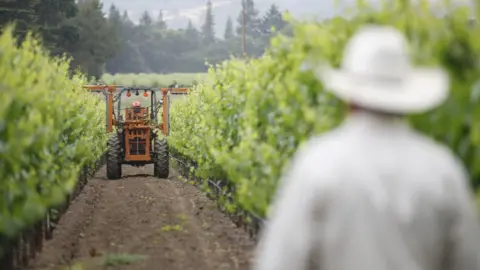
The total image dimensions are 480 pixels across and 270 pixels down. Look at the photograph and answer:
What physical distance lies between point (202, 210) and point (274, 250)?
12.9 metres

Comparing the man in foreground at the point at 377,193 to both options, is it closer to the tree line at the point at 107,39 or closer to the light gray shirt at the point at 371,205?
the light gray shirt at the point at 371,205

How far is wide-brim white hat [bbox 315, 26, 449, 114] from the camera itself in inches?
134

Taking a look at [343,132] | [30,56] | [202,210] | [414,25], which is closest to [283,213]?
[343,132]

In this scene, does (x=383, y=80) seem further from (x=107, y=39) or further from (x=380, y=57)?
(x=107, y=39)

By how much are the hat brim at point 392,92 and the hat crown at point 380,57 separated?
4 cm

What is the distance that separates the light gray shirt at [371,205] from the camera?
11.1 ft

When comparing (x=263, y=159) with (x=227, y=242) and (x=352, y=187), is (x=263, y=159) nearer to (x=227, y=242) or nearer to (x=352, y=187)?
(x=227, y=242)

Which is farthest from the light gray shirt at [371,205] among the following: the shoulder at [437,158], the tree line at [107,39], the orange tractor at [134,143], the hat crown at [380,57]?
the orange tractor at [134,143]

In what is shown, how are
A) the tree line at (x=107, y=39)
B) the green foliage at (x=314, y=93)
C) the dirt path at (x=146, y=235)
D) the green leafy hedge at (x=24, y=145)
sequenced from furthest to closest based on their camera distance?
the tree line at (x=107, y=39), the dirt path at (x=146, y=235), the green leafy hedge at (x=24, y=145), the green foliage at (x=314, y=93)

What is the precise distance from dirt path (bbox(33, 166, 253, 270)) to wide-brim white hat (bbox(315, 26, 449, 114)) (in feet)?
22.9

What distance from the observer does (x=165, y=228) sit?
44.5 ft

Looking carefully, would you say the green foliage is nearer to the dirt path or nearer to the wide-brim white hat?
the dirt path

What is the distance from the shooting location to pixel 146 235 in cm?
1309

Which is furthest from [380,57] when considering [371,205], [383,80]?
[371,205]
